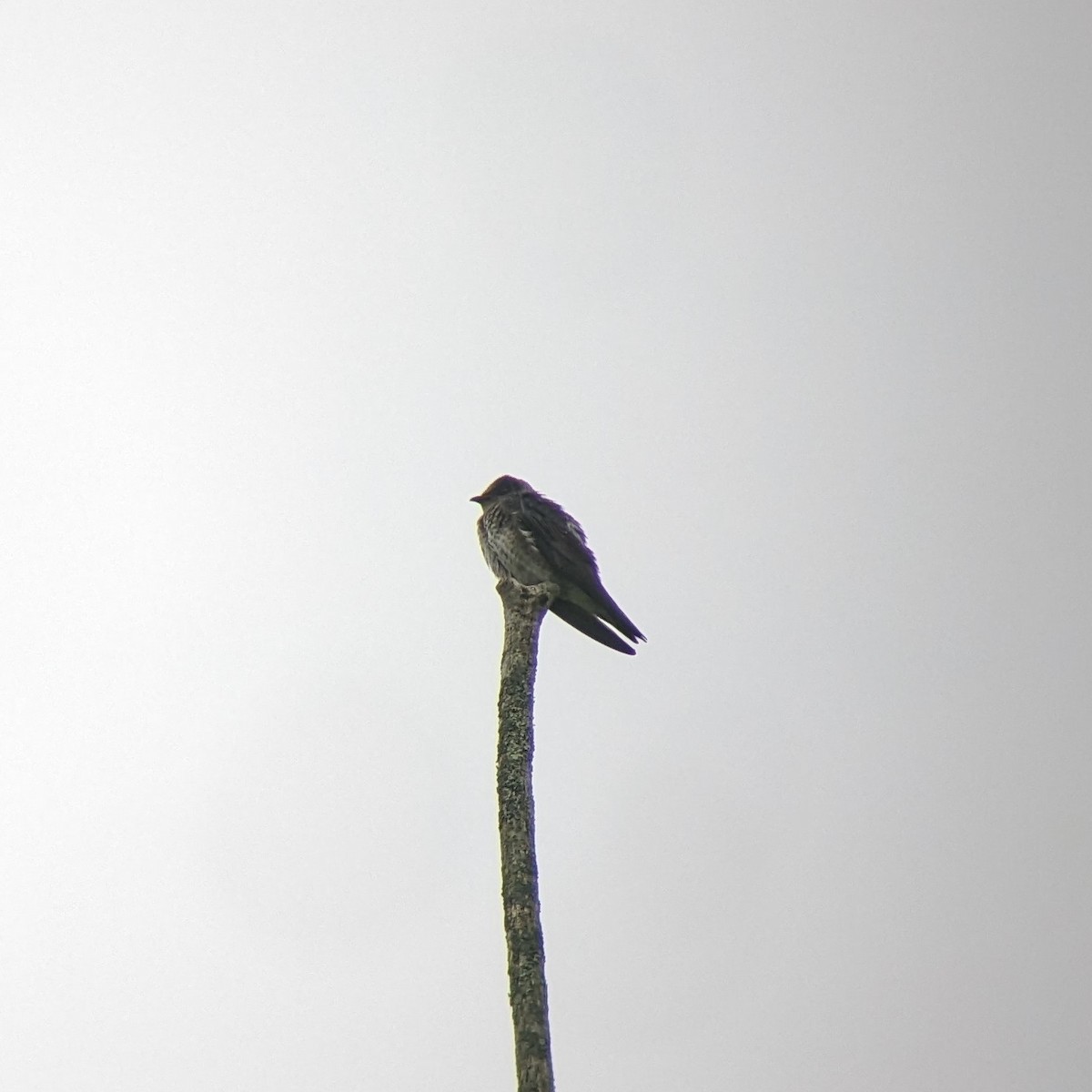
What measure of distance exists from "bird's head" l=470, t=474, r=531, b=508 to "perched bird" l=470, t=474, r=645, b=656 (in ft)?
0.06

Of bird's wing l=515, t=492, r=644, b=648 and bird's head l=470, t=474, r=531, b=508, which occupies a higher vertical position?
bird's head l=470, t=474, r=531, b=508

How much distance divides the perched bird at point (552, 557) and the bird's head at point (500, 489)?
17 mm

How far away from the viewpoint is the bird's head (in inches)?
378

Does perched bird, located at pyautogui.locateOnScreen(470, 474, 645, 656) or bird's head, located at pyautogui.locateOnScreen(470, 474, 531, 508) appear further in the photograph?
bird's head, located at pyautogui.locateOnScreen(470, 474, 531, 508)

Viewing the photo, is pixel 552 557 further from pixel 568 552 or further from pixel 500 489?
pixel 500 489

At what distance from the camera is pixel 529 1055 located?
488 cm

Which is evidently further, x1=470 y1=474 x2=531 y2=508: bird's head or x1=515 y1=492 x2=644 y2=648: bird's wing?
x1=470 y1=474 x2=531 y2=508: bird's head

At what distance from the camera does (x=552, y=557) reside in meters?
8.85

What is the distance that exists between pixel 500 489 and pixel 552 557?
3.54 ft

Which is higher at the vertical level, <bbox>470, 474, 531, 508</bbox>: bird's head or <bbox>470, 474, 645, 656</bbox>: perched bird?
<bbox>470, 474, 531, 508</bbox>: bird's head

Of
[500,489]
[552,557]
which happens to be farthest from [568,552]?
[500,489]

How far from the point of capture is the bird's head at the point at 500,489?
960 centimetres

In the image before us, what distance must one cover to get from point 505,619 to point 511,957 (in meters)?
1.99

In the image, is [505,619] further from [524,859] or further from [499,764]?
[524,859]
